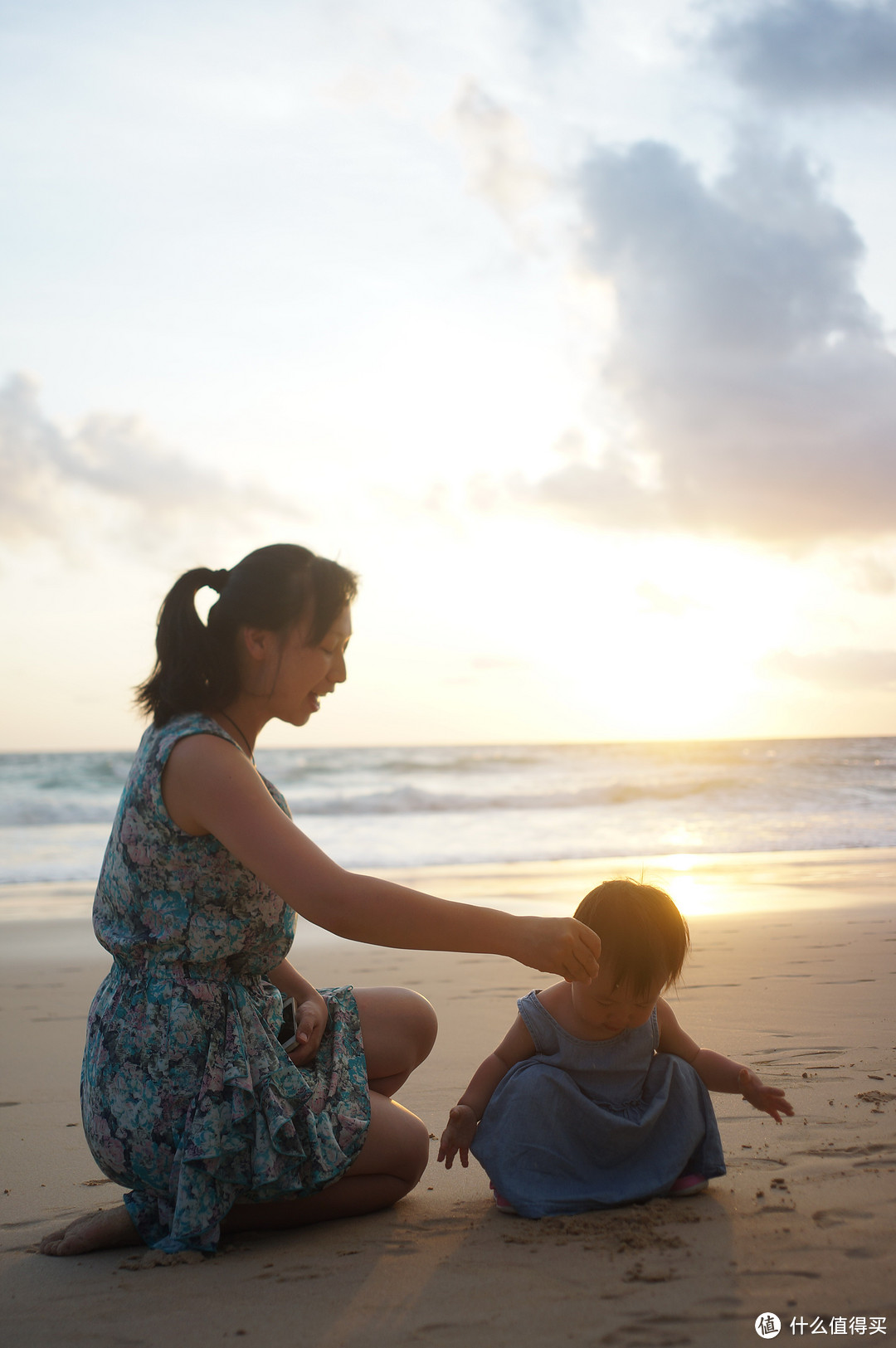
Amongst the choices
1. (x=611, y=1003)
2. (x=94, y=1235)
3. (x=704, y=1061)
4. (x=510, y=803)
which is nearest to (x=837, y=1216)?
(x=704, y=1061)

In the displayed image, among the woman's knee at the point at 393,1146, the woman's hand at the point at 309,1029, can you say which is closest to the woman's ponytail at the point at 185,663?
the woman's hand at the point at 309,1029

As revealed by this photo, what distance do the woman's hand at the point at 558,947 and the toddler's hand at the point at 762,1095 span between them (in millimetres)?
719

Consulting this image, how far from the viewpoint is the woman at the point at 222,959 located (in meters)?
2.29

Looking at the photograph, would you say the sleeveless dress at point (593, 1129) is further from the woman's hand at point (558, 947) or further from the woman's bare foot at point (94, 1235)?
the woman's bare foot at point (94, 1235)

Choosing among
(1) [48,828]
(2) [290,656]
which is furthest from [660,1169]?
(1) [48,828]

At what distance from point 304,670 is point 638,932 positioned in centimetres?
100

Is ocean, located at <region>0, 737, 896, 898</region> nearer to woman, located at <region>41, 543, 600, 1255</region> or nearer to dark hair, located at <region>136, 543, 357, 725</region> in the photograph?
woman, located at <region>41, 543, 600, 1255</region>

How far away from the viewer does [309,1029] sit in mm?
2578

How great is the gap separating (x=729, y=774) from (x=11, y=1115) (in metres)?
26.0

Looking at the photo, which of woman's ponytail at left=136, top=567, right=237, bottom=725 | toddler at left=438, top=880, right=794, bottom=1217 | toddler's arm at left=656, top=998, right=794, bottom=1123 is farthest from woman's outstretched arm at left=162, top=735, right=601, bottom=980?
toddler's arm at left=656, top=998, right=794, bottom=1123

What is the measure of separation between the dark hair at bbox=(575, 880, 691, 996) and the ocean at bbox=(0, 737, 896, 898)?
9.32 meters

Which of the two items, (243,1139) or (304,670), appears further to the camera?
(304,670)

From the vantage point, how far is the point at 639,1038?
2.70 m

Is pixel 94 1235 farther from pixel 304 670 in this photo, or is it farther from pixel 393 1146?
pixel 304 670
